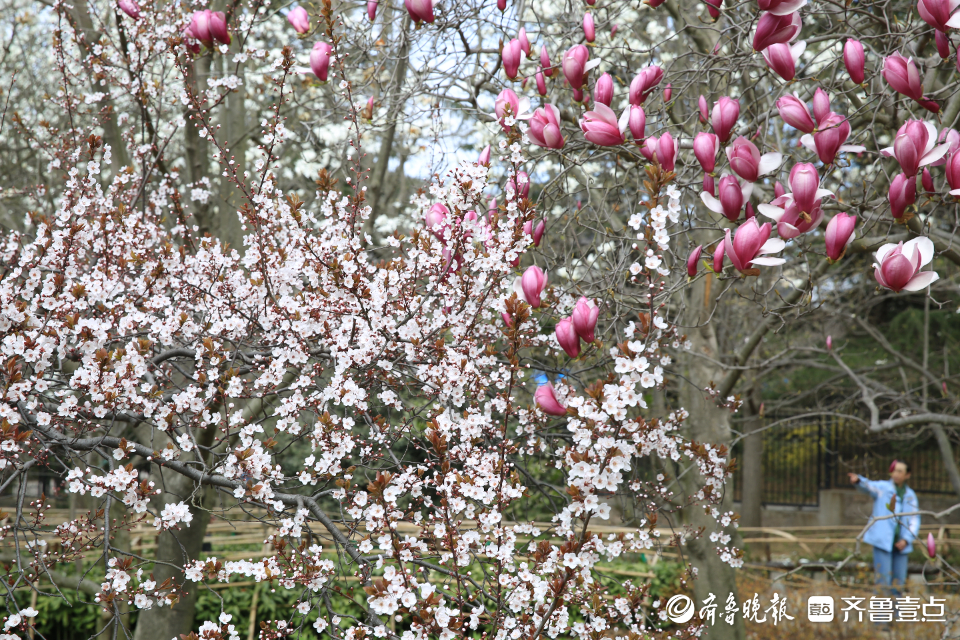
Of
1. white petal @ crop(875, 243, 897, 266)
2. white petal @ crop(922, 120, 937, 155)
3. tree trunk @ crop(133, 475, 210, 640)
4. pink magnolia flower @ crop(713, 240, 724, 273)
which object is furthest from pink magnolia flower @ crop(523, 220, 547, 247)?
tree trunk @ crop(133, 475, 210, 640)

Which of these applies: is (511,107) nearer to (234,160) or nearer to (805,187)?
(805,187)

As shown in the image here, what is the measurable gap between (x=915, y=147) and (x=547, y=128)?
3.12 feet

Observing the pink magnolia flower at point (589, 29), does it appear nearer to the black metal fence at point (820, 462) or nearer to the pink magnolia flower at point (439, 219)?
the pink magnolia flower at point (439, 219)

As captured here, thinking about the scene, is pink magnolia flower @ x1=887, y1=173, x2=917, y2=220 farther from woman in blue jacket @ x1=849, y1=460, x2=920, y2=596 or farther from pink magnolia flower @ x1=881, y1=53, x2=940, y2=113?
woman in blue jacket @ x1=849, y1=460, x2=920, y2=596

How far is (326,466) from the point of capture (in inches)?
84.0

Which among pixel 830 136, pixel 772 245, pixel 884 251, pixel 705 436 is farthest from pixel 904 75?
pixel 705 436

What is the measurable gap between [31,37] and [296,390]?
5.90 metres

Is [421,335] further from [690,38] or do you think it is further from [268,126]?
[690,38]

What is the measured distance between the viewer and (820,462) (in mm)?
11656

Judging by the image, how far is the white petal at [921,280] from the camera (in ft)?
5.46

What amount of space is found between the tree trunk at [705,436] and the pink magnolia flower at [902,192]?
2.43 meters

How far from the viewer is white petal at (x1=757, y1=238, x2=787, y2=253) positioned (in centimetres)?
172

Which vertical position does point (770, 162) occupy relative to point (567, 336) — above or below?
above

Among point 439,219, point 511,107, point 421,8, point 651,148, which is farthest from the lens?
point 421,8
